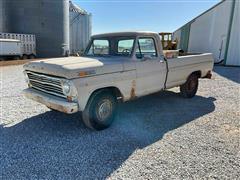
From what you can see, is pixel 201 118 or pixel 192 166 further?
pixel 201 118

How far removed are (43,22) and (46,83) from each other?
24075 mm

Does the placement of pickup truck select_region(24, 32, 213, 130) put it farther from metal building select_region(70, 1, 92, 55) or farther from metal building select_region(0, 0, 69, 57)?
metal building select_region(70, 1, 92, 55)

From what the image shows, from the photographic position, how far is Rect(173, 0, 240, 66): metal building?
1747cm

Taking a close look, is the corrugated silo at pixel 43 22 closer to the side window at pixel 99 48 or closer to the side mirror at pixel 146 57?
the side window at pixel 99 48

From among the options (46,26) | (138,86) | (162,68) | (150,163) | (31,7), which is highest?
(31,7)

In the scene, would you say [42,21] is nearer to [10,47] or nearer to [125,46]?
Result: [10,47]

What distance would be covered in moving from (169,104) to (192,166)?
3318 mm

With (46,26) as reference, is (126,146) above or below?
below

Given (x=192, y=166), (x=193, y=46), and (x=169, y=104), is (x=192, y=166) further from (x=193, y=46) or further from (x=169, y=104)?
(x=193, y=46)

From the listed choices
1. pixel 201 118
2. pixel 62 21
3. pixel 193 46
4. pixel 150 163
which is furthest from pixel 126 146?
pixel 62 21

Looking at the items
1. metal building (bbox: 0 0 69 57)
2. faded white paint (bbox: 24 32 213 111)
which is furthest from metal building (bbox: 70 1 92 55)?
faded white paint (bbox: 24 32 213 111)

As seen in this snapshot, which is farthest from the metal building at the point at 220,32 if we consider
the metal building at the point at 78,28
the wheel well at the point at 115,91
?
the metal building at the point at 78,28

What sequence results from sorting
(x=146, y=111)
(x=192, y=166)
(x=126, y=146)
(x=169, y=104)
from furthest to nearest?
(x=169, y=104), (x=146, y=111), (x=126, y=146), (x=192, y=166)

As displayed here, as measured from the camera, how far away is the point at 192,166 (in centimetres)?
329
